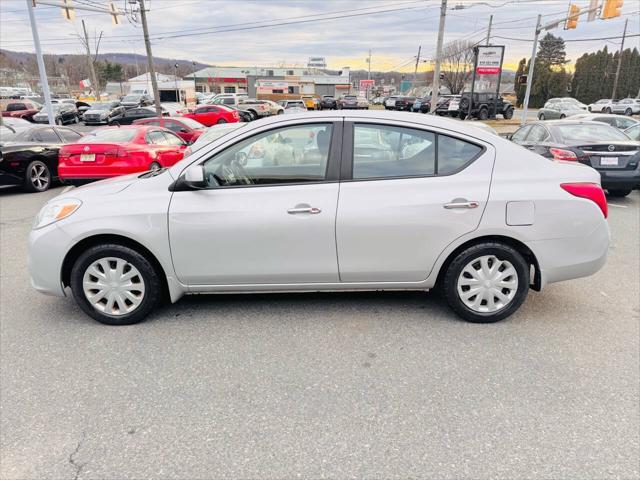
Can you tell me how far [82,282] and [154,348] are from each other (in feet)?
2.78

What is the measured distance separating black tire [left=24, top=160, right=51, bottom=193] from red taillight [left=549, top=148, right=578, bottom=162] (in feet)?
34.9

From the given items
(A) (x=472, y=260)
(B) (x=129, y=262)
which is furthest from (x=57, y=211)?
(A) (x=472, y=260)

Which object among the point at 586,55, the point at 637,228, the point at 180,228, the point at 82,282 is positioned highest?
the point at 586,55

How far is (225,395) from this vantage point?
2789 millimetres

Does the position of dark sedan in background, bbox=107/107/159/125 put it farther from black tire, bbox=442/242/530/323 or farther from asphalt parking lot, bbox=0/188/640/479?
black tire, bbox=442/242/530/323

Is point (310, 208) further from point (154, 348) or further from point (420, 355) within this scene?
point (154, 348)

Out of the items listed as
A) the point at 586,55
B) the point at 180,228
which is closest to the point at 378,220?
the point at 180,228

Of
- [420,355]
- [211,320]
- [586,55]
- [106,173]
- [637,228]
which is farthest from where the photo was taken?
[586,55]

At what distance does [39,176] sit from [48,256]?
7.89m

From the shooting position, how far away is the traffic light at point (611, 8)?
16.2 meters

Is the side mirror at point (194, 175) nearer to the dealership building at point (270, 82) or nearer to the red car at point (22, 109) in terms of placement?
the red car at point (22, 109)

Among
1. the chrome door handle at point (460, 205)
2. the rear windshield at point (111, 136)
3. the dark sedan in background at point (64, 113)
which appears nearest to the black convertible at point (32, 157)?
the rear windshield at point (111, 136)

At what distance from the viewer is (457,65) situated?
68.6 meters

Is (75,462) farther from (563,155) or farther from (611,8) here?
(611,8)
